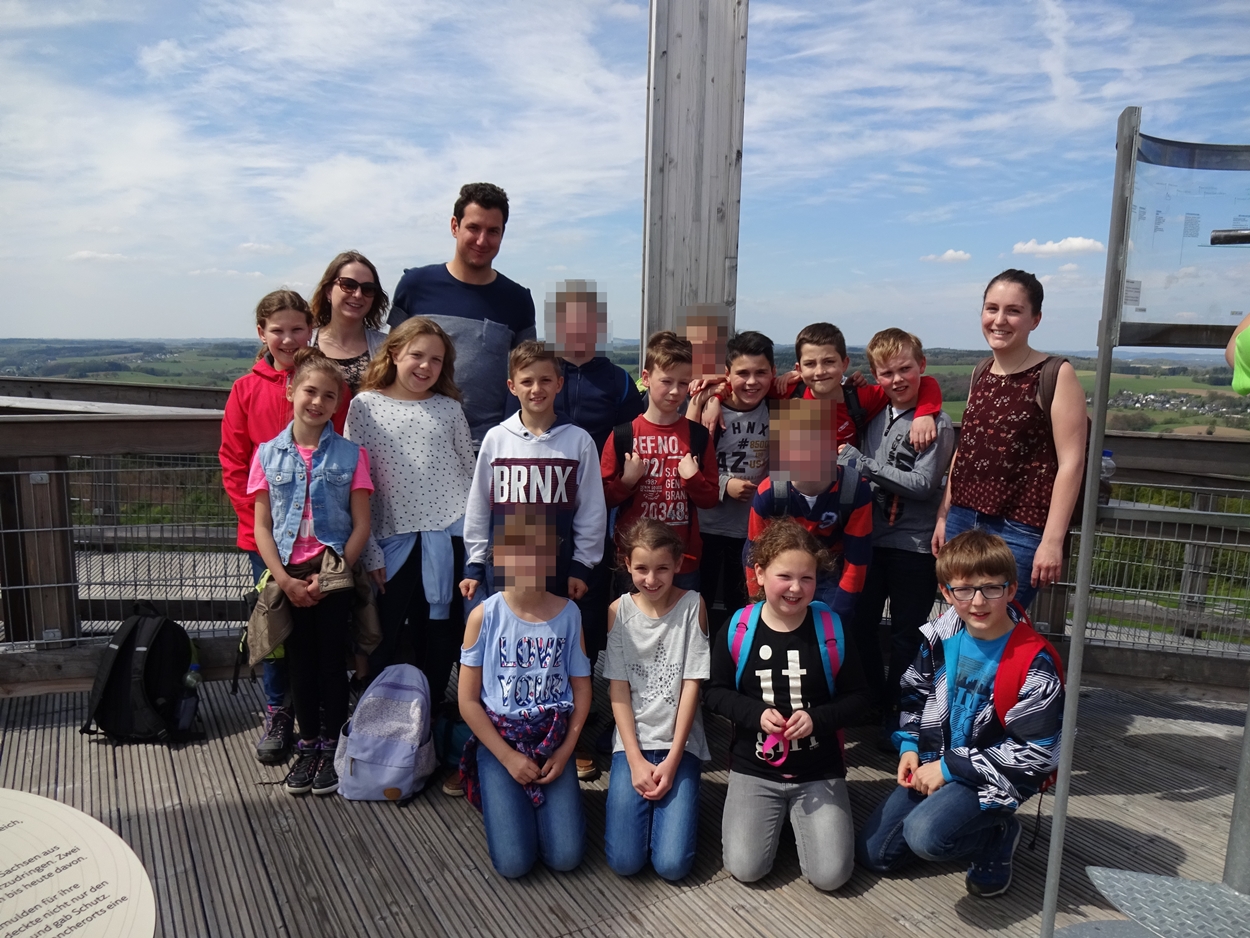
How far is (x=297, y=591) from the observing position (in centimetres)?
283

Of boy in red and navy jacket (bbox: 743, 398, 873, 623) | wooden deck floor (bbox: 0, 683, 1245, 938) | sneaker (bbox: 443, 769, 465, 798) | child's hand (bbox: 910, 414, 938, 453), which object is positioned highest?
child's hand (bbox: 910, 414, 938, 453)

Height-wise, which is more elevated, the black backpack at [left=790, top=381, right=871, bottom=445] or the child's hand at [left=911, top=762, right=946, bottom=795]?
the black backpack at [left=790, top=381, right=871, bottom=445]

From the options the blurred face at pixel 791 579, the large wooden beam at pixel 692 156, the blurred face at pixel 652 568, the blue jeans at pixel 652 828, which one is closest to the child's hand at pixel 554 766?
the blue jeans at pixel 652 828

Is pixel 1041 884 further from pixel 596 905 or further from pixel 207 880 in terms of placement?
pixel 207 880

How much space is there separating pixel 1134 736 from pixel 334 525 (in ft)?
11.0

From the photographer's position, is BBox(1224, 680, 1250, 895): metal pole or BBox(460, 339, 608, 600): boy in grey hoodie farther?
BBox(460, 339, 608, 600): boy in grey hoodie

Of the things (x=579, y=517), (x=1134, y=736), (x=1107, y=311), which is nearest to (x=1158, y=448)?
(x=1134, y=736)

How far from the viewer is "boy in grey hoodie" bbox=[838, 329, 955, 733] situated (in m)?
3.10

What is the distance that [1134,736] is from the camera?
354cm

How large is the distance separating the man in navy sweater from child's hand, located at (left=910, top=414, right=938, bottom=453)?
5.16ft

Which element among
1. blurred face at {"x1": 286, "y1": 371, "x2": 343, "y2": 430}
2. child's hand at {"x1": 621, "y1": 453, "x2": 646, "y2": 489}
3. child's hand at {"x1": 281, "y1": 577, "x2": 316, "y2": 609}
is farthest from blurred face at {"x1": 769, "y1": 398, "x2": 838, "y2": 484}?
child's hand at {"x1": 281, "y1": 577, "x2": 316, "y2": 609}

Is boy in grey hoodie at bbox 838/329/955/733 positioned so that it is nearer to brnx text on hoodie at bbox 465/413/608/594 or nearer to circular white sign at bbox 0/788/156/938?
brnx text on hoodie at bbox 465/413/608/594

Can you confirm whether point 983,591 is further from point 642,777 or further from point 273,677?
point 273,677

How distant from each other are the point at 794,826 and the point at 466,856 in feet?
3.27
